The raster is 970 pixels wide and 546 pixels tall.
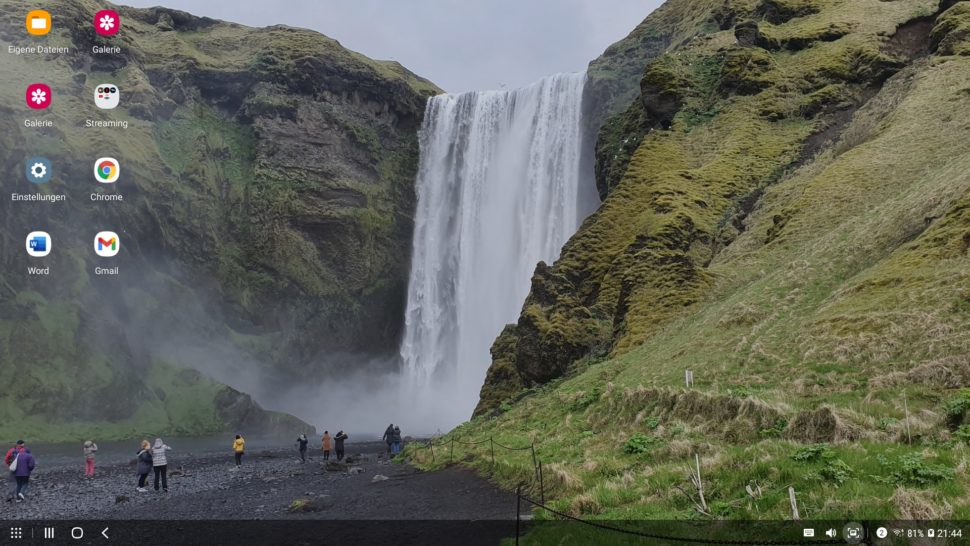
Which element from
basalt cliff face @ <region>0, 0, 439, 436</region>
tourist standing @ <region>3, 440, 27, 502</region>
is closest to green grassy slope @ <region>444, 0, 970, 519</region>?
tourist standing @ <region>3, 440, 27, 502</region>

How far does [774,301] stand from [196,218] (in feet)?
246

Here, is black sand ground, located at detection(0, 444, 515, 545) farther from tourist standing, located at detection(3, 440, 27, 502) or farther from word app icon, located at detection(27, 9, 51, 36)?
word app icon, located at detection(27, 9, 51, 36)

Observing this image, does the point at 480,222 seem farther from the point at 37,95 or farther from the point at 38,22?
the point at 38,22

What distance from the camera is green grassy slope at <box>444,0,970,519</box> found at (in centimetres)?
1083

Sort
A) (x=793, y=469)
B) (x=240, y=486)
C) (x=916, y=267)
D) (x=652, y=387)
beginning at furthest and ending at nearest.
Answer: (x=240, y=486), (x=652, y=387), (x=916, y=267), (x=793, y=469)

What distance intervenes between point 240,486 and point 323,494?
665 centimetres

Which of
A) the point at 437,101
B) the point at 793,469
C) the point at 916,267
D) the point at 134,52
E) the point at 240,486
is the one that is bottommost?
the point at 240,486

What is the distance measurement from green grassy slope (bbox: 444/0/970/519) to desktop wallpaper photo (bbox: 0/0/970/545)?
0.41 ft

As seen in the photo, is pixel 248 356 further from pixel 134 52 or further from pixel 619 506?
pixel 619 506

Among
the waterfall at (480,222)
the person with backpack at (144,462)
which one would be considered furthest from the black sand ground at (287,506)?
the waterfall at (480,222)

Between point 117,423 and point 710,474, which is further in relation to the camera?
point 117,423

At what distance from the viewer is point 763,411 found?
1337 cm

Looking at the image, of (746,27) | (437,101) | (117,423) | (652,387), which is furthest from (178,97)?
(652,387)

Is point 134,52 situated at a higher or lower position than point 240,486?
higher
